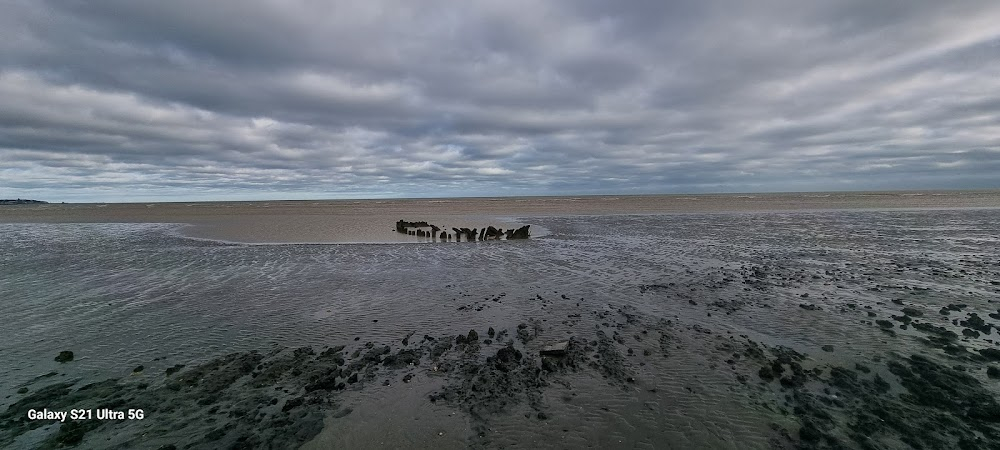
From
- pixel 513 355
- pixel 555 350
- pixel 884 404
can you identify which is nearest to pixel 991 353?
pixel 884 404

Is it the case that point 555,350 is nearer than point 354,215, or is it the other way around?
point 555,350

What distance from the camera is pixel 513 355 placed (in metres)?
8.09

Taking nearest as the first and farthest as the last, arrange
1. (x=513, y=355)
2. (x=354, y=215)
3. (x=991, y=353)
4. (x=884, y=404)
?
(x=884, y=404) < (x=991, y=353) < (x=513, y=355) < (x=354, y=215)

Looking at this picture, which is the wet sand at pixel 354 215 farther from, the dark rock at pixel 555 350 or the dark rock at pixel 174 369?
the dark rock at pixel 555 350

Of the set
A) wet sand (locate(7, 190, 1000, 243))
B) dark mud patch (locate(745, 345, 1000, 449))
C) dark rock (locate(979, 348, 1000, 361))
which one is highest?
wet sand (locate(7, 190, 1000, 243))

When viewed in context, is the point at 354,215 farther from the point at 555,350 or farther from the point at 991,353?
the point at 991,353

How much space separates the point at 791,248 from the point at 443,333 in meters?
20.3

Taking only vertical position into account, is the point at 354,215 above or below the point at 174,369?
above

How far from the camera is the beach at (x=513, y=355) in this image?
5758mm

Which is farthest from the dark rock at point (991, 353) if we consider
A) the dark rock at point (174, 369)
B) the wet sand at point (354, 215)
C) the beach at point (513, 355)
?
the wet sand at point (354, 215)

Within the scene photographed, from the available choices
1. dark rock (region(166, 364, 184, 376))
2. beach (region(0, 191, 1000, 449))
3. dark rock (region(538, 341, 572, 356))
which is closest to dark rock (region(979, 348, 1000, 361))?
beach (region(0, 191, 1000, 449))

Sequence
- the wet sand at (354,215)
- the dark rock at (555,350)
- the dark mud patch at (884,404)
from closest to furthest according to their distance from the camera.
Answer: the dark mud patch at (884,404) → the dark rock at (555,350) → the wet sand at (354,215)

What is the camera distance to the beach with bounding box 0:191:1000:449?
5.76 meters

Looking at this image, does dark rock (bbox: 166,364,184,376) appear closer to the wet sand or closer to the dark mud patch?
the dark mud patch
